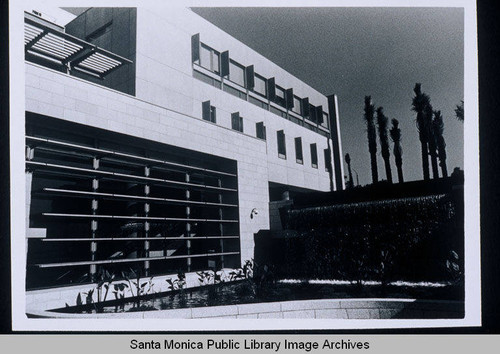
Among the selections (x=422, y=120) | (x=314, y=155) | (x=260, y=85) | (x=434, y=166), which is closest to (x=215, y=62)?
(x=260, y=85)

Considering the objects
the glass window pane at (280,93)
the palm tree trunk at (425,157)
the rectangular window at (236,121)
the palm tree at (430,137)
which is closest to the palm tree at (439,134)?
the palm tree at (430,137)

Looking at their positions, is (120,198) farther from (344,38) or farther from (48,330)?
(344,38)

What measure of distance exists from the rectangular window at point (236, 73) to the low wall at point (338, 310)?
14.0m

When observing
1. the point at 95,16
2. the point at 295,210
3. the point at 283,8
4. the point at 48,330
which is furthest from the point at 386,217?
the point at 95,16

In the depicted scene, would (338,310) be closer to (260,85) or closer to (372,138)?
(372,138)

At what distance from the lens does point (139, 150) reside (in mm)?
11625

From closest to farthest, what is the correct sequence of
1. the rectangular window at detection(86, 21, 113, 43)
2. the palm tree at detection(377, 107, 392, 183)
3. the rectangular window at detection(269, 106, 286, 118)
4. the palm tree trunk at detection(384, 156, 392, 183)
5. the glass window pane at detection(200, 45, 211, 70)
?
the palm tree at detection(377, 107, 392, 183) → the palm tree trunk at detection(384, 156, 392, 183) → the rectangular window at detection(86, 21, 113, 43) → the glass window pane at detection(200, 45, 211, 70) → the rectangular window at detection(269, 106, 286, 118)

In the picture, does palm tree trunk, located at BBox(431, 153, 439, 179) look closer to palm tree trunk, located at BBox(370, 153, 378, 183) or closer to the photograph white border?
palm tree trunk, located at BBox(370, 153, 378, 183)

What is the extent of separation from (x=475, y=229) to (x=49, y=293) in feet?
27.6

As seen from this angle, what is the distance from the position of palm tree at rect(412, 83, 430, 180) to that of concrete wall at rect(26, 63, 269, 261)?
6536mm

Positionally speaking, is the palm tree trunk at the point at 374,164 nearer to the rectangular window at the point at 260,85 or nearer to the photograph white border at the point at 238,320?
the photograph white border at the point at 238,320

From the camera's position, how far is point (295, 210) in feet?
50.4

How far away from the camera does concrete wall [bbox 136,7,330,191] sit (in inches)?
581

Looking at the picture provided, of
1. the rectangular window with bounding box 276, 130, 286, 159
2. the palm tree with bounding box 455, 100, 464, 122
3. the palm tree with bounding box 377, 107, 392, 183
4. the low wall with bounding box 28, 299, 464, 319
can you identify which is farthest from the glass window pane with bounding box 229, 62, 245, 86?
the low wall with bounding box 28, 299, 464, 319
